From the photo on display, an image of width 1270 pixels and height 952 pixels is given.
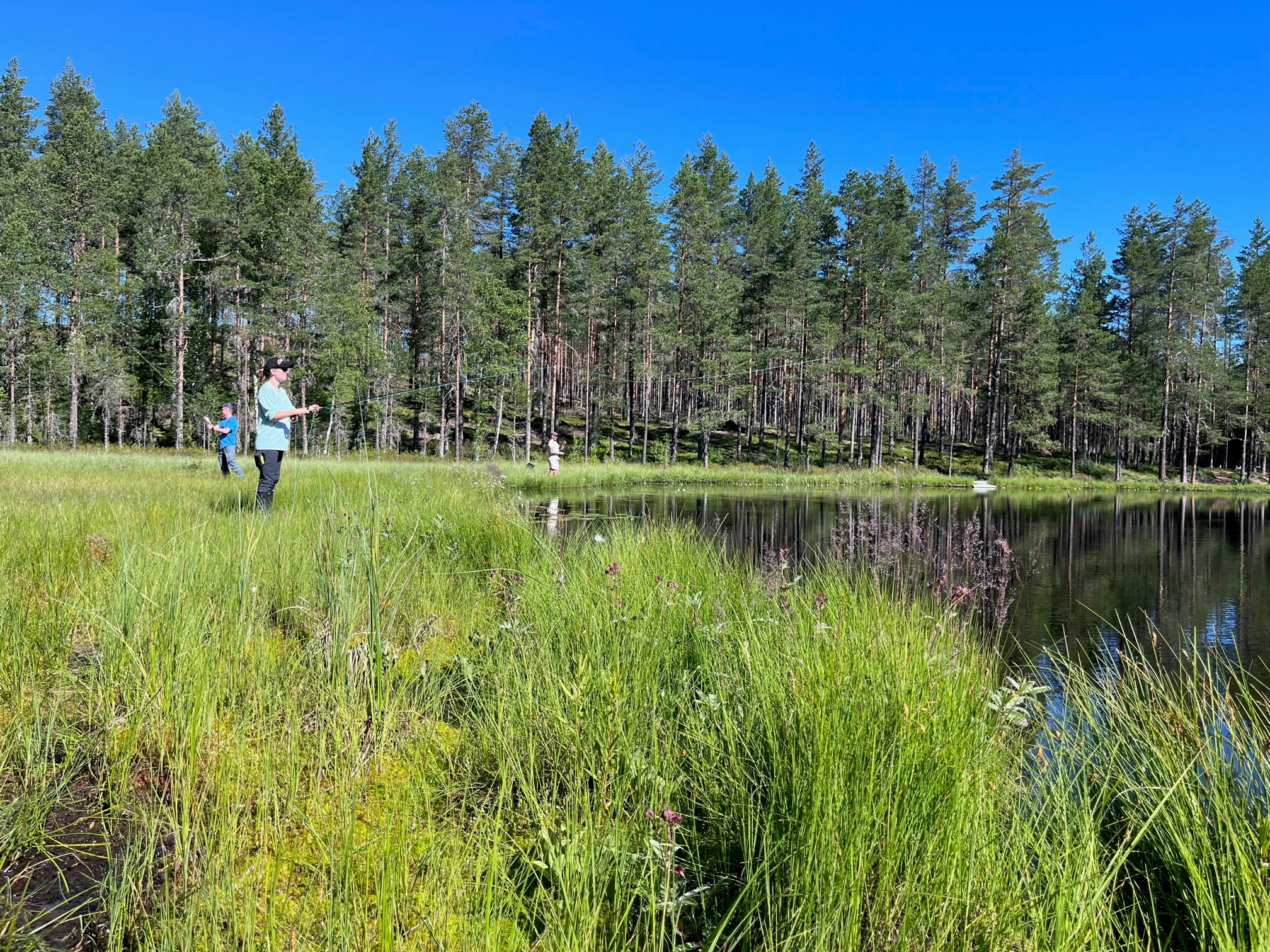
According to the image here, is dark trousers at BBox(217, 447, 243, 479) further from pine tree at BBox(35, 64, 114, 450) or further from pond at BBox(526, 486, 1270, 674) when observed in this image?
pine tree at BBox(35, 64, 114, 450)

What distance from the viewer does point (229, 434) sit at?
13016 millimetres

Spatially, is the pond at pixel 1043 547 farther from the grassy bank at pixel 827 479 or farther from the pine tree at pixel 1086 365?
the pine tree at pixel 1086 365

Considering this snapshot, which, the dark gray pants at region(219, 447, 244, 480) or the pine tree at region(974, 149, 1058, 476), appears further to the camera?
the pine tree at region(974, 149, 1058, 476)

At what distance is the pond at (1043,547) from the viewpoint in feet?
22.0

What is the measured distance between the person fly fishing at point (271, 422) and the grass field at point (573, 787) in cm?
358

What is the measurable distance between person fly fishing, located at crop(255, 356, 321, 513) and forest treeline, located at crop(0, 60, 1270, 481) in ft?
85.4

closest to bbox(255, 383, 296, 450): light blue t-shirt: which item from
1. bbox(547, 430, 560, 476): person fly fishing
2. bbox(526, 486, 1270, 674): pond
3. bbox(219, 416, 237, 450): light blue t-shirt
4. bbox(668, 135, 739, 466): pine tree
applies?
bbox(526, 486, 1270, 674): pond

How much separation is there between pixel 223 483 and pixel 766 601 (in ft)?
31.0

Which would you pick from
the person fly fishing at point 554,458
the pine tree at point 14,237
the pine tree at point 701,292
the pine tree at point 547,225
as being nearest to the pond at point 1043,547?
the person fly fishing at point 554,458

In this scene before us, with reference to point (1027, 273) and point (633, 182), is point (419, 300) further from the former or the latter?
point (1027, 273)

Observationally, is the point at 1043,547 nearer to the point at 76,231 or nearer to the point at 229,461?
the point at 229,461

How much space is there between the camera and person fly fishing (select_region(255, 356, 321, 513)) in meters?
7.28

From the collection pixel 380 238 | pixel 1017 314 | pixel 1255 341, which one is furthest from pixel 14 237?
pixel 1255 341

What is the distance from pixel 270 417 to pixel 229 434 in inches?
259
